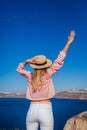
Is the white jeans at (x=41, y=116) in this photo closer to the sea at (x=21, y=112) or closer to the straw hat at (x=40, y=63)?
the straw hat at (x=40, y=63)

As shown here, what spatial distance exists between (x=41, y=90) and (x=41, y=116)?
0.77 ft

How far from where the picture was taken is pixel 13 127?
4359 millimetres

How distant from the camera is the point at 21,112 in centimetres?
434

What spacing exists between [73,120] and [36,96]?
1.58 metres

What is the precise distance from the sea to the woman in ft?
5.22

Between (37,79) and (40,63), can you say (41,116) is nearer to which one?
(37,79)

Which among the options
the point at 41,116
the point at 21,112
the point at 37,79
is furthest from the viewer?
the point at 21,112

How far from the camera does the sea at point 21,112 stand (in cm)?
433

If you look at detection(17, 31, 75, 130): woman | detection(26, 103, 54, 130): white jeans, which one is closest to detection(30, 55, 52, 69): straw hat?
detection(17, 31, 75, 130): woman

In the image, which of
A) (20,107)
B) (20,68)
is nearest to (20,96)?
(20,107)

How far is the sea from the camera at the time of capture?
4328 mm

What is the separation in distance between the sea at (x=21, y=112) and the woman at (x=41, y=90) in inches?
62.6

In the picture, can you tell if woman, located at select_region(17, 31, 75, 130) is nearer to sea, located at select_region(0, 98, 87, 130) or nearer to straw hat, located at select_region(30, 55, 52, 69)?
straw hat, located at select_region(30, 55, 52, 69)

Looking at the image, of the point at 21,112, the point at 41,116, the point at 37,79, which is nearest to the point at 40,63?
the point at 37,79
